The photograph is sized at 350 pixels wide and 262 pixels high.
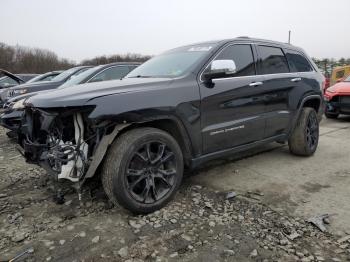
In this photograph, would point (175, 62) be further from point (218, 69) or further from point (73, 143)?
point (73, 143)

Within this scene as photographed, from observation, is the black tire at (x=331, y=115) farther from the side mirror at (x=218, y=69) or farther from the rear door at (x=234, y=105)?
the side mirror at (x=218, y=69)

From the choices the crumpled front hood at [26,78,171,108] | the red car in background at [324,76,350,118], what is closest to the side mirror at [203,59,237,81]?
the crumpled front hood at [26,78,171,108]

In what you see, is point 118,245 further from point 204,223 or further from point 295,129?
point 295,129

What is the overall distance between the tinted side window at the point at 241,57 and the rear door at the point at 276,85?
17cm

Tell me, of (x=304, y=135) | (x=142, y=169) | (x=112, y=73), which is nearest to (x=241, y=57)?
(x=304, y=135)

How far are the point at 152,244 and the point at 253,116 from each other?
7.11ft

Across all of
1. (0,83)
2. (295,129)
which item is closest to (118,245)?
(295,129)

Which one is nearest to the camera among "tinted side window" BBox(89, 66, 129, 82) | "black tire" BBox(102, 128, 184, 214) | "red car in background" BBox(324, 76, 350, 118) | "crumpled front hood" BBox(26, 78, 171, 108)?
"crumpled front hood" BBox(26, 78, 171, 108)

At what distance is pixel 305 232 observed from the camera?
9.36 ft

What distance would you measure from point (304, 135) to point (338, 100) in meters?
4.74

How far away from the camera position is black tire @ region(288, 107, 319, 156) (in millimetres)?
4969

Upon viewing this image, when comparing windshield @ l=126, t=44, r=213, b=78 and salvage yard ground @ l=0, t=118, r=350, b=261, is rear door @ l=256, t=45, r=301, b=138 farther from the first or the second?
windshield @ l=126, t=44, r=213, b=78

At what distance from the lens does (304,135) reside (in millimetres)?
4969

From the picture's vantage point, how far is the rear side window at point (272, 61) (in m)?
4.38
